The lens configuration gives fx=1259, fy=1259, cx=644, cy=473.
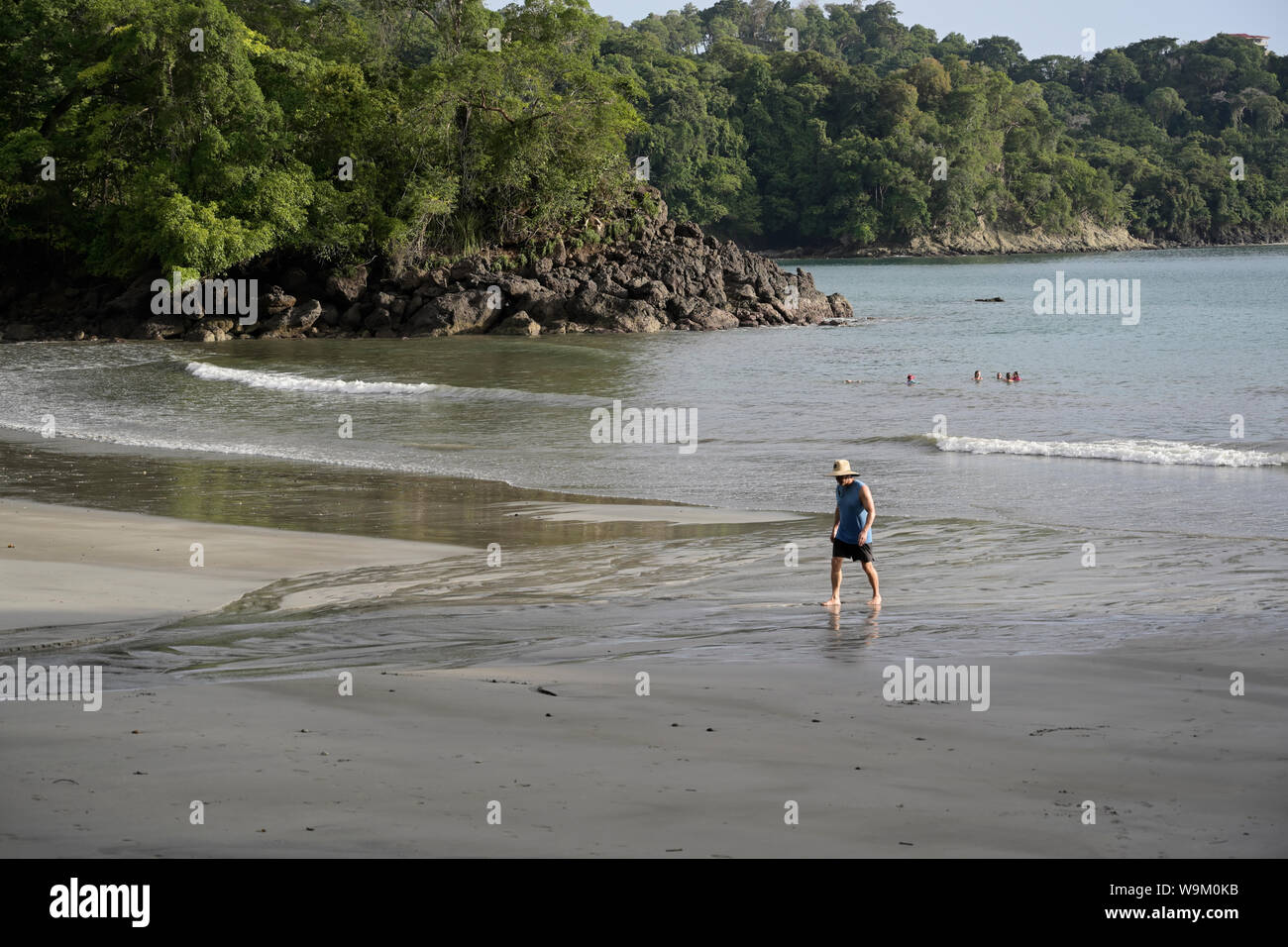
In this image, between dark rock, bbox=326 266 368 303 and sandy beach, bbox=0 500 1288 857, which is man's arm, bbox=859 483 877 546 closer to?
sandy beach, bbox=0 500 1288 857

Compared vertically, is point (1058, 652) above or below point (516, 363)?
below

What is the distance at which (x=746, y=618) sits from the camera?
948 cm

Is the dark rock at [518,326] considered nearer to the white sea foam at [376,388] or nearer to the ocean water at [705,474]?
the ocean water at [705,474]

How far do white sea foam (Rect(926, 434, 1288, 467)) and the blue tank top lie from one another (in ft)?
33.6

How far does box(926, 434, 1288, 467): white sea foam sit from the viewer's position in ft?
60.4

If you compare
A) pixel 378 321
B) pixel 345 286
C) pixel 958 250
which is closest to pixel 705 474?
pixel 378 321

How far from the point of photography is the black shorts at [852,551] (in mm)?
10086

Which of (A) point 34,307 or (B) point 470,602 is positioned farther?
(A) point 34,307

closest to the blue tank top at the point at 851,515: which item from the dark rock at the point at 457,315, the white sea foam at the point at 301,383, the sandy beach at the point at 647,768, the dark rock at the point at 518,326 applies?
the sandy beach at the point at 647,768

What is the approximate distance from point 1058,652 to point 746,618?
2324mm

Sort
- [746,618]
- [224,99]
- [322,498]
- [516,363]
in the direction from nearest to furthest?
[746,618]
[322,498]
[516,363]
[224,99]
